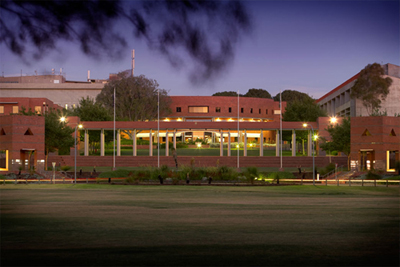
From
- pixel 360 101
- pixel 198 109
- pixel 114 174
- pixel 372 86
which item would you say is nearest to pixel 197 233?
pixel 114 174

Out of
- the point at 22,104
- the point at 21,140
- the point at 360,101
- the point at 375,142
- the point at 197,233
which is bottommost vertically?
the point at 197,233

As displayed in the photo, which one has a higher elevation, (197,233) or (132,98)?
(132,98)

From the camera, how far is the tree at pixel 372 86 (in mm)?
65188

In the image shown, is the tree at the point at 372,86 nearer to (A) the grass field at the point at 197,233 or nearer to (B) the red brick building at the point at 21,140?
(B) the red brick building at the point at 21,140

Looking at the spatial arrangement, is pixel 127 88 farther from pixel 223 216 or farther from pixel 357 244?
pixel 357 244

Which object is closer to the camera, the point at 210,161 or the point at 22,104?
the point at 210,161

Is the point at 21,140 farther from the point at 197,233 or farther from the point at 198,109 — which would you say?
the point at 198,109

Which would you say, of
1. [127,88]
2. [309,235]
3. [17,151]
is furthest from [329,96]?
[309,235]

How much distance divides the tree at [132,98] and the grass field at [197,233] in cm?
7249

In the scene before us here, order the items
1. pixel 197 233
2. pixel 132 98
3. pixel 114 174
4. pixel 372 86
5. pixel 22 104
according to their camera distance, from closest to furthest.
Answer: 1. pixel 197 233
2. pixel 114 174
3. pixel 372 86
4. pixel 22 104
5. pixel 132 98

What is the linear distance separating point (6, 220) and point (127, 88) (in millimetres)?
81553

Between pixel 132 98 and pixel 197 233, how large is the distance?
83.0 m

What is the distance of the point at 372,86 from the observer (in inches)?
2630

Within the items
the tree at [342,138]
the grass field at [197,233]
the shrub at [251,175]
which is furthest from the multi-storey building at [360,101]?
the grass field at [197,233]
